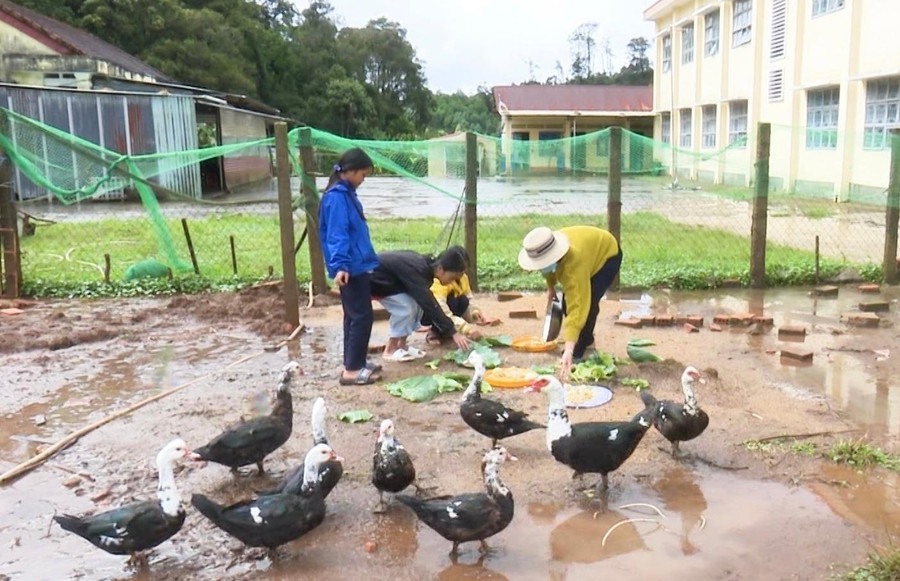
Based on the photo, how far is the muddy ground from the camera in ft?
12.9

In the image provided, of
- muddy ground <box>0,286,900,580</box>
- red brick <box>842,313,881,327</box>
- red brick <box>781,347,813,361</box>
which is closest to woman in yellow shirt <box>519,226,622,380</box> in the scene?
muddy ground <box>0,286,900,580</box>

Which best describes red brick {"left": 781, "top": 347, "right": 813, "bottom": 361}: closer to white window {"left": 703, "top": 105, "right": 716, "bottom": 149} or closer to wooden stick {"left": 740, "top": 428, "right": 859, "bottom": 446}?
wooden stick {"left": 740, "top": 428, "right": 859, "bottom": 446}

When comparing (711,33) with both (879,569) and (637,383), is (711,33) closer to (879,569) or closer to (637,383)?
(637,383)

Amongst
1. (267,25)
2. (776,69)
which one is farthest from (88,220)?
(267,25)

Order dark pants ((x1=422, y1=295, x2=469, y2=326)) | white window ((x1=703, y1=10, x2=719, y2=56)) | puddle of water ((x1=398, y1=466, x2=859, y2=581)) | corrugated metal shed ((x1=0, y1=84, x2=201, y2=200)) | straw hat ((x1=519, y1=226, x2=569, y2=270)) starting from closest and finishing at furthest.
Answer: puddle of water ((x1=398, y1=466, x2=859, y2=581)) < straw hat ((x1=519, y1=226, x2=569, y2=270)) < dark pants ((x1=422, y1=295, x2=469, y2=326)) < corrugated metal shed ((x1=0, y1=84, x2=201, y2=200)) < white window ((x1=703, y1=10, x2=719, y2=56))

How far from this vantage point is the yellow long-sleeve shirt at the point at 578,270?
5902 mm

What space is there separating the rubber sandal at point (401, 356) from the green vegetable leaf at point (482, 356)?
333 millimetres

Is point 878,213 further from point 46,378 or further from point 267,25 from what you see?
point 267,25

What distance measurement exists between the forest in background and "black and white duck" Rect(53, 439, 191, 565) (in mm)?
39796

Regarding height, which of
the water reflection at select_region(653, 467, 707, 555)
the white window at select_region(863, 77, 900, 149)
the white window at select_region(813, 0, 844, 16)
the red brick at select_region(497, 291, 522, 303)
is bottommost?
the water reflection at select_region(653, 467, 707, 555)

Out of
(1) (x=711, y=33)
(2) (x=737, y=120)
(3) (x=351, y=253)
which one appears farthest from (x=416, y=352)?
(1) (x=711, y=33)

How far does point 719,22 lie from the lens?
97.3 ft

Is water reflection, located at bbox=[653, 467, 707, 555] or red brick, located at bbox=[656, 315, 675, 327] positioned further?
red brick, located at bbox=[656, 315, 675, 327]

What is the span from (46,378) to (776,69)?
2391cm
